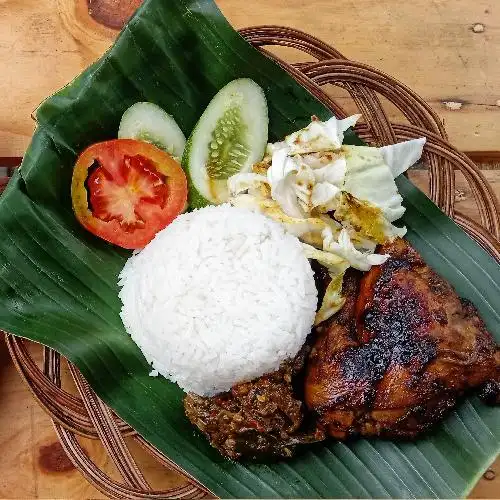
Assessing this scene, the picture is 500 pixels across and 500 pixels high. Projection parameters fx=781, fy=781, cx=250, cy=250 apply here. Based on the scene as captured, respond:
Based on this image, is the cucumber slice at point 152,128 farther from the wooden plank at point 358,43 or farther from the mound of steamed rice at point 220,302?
the wooden plank at point 358,43

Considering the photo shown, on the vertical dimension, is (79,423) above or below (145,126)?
below

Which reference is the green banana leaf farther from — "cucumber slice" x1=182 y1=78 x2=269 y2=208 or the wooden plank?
the wooden plank

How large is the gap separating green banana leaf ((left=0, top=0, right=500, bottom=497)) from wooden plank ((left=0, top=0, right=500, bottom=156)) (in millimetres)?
682

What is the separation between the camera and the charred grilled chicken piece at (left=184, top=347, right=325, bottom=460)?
3574 millimetres

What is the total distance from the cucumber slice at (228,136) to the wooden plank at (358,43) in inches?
30.2

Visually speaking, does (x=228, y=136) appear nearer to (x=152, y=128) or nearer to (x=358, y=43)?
(x=152, y=128)

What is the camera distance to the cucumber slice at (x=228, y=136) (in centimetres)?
400

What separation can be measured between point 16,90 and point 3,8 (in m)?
0.51

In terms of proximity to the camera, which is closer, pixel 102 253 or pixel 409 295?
pixel 409 295

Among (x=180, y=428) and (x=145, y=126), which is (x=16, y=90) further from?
(x=180, y=428)

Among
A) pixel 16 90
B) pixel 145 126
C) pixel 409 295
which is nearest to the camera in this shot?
pixel 409 295

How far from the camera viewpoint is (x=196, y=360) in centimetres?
374

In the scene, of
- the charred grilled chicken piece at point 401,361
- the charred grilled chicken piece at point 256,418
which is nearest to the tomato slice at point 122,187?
the charred grilled chicken piece at point 256,418

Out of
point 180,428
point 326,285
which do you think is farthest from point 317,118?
point 180,428
